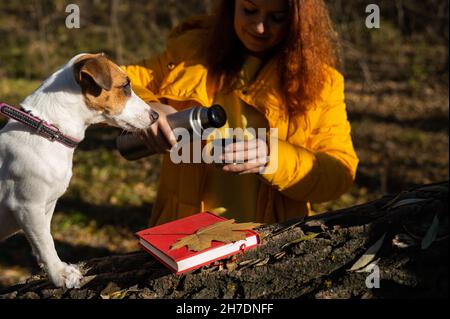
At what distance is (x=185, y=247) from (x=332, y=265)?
49cm

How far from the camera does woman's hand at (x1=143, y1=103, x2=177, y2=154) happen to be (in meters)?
2.19

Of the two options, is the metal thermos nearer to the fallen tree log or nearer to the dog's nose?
the dog's nose

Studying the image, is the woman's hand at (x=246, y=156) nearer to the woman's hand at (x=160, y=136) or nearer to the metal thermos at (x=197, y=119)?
the metal thermos at (x=197, y=119)

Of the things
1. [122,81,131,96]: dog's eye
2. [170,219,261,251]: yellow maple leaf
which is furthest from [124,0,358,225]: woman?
[170,219,261,251]: yellow maple leaf

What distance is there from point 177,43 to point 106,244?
7.53ft

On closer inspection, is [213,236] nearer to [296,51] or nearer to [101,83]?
[101,83]

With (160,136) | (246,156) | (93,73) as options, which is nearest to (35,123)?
(93,73)

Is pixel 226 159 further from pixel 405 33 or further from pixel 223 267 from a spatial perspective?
pixel 405 33

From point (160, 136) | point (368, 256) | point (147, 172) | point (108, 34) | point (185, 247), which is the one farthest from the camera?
point (108, 34)

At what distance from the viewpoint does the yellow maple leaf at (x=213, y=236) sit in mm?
1716

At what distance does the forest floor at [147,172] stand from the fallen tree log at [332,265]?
7.94ft

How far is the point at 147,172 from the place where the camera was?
5891 mm

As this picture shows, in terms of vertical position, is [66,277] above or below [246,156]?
below

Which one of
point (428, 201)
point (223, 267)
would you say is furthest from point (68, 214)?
point (428, 201)
